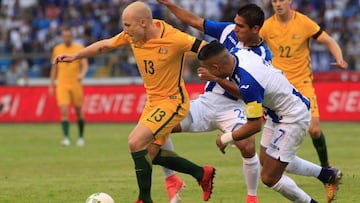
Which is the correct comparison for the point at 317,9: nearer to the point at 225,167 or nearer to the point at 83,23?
the point at 83,23

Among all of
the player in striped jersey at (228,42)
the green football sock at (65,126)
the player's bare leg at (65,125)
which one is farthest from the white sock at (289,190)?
the green football sock at (65,126)

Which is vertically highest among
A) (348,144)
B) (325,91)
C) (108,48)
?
(108,48)

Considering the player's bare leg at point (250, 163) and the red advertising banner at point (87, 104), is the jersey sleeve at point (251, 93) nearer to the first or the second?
the player's bare leg at point (250, 163)

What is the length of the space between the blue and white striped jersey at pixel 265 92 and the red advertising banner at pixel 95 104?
17.8 m

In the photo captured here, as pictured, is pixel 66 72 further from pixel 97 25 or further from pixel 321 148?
pixel 97 25

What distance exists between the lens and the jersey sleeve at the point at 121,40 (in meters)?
11.2

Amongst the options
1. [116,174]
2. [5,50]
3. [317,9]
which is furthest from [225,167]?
[5,50]

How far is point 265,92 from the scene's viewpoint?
9.39 m

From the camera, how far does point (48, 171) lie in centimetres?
1567

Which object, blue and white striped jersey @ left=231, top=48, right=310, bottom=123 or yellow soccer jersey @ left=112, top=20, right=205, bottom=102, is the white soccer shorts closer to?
yellow soccer jersey @ left=112, top=20, right=205, bottom=102

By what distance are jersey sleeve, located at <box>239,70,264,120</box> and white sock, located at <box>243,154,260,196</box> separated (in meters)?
2.04

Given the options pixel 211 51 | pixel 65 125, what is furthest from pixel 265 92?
pixel 65 125

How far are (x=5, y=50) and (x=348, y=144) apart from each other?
19.1 meters

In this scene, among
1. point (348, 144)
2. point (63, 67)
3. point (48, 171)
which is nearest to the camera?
point (48, 171)
